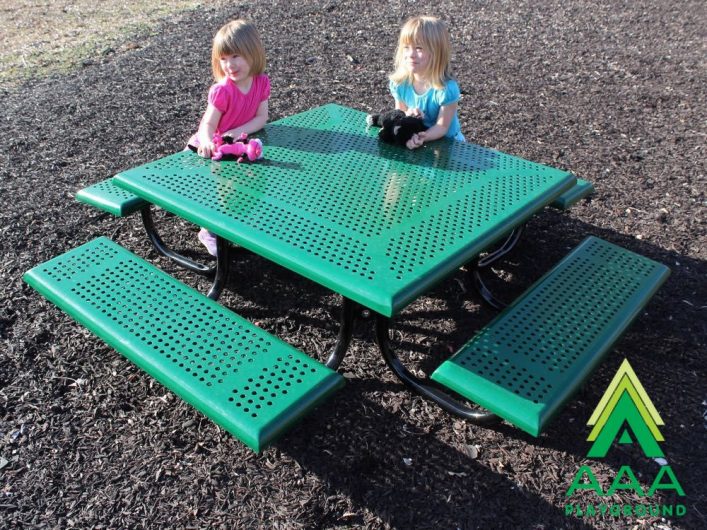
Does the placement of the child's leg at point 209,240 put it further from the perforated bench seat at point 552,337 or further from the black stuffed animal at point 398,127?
the perforated bench seat at point 552,337

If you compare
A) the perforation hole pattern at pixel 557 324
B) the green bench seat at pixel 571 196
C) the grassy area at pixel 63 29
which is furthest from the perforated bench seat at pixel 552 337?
the grassy area at pixel 63 29

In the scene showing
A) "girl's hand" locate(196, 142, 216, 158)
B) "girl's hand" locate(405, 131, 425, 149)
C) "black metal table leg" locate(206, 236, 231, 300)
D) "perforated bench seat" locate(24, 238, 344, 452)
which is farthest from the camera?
"girl's hand" locate(405, 131, 425, 149)

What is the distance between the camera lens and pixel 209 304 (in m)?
2.58

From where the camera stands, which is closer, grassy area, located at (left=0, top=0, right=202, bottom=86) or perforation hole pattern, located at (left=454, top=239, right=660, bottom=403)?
perforation hole pattern, located at (left=454, top=239, right=660, bottom=403)

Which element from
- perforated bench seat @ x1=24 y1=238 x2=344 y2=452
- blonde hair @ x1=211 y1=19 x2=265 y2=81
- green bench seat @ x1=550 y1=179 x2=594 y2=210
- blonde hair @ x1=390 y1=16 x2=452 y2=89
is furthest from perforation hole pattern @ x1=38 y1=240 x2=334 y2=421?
green bench seat @ x1=550 y1=179 x2=594 y2=210

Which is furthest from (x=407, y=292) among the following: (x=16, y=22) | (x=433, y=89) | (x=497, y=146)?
(x=16, y=22)

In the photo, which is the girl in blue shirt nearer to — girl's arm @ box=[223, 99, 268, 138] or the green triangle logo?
girl's arm @ box=[223, 99, 268, 138]

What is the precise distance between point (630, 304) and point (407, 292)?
116 centimetres

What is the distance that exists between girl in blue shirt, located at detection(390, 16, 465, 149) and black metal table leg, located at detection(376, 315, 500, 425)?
112 cm

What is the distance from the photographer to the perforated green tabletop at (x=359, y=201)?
7.68 ft

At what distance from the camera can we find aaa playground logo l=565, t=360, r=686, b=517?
2420mm

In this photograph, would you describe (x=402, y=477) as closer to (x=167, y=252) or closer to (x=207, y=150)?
(x=207, y=150)

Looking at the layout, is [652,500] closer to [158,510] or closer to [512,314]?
[512,314]

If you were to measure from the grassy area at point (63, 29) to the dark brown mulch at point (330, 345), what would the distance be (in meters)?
0.63
